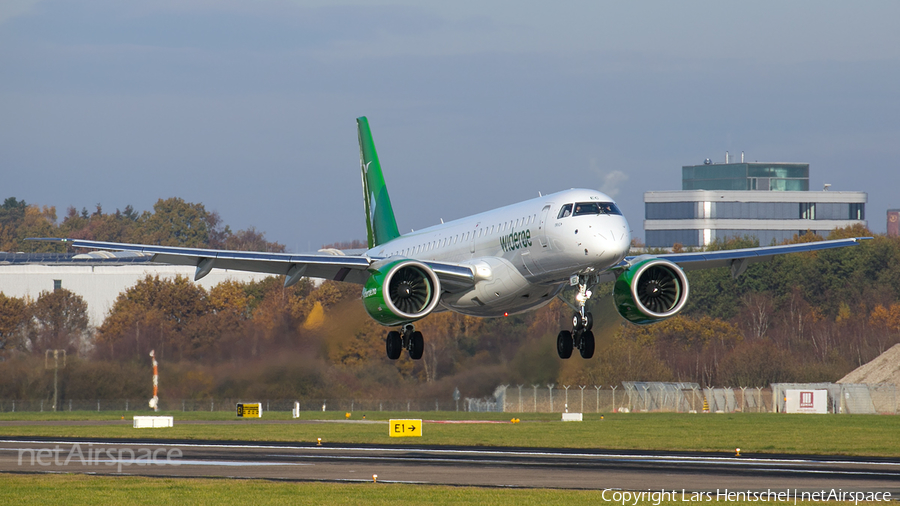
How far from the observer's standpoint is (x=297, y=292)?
108 m

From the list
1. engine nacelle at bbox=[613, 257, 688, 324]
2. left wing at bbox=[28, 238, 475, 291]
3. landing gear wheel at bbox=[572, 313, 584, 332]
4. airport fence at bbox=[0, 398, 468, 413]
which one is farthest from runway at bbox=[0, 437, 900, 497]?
airport fence at bbox=[0, 398, 468, 413]

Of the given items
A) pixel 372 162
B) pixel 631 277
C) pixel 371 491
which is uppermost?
pixel 372 162

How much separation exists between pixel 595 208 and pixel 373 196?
23631 millimetres

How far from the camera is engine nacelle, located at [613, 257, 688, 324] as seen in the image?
45.3m

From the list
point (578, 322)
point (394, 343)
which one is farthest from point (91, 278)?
Result: point (578, 322)

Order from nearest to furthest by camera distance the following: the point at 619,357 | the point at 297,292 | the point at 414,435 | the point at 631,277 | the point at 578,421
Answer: the point at 631,277, the point at 414,435, the point at 578,421, the point at 619,357, the point at 297,292

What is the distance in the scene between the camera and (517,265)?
4441 cm

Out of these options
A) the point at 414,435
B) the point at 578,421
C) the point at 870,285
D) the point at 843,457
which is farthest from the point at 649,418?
the point at 870,285

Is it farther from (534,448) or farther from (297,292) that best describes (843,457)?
(297,292)

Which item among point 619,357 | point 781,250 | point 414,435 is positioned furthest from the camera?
point 619,357

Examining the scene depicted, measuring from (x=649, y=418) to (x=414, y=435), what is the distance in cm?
2416

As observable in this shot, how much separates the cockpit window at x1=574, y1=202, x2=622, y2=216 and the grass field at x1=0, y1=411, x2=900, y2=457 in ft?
73.8

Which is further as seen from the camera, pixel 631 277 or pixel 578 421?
pixel 578 421

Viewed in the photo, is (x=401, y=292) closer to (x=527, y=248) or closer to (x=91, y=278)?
(x=527, y=248)
